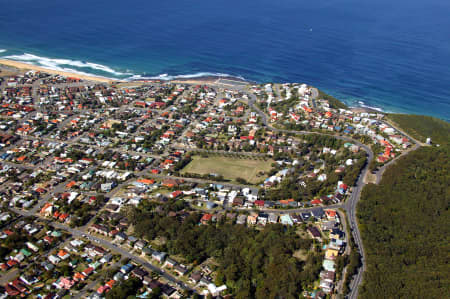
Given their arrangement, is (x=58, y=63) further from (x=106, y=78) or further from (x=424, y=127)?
(x=424, y=127)

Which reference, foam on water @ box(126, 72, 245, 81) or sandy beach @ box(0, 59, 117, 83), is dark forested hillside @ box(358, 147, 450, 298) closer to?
foam on water @ box(126, 72, 245, 81)

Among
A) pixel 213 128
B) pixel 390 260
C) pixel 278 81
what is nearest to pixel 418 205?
pixel 390 260

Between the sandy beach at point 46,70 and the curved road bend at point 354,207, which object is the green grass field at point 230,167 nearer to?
the curved road bend at point 354,207

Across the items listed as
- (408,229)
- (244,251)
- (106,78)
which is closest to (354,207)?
(408,229)

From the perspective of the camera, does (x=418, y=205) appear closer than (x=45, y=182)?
Yes

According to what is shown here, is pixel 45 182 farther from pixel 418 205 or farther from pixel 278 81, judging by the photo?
pixel 278 81

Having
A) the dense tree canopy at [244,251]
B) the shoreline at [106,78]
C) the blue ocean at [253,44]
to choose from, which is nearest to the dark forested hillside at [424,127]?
the blue ocean at [253,44]
